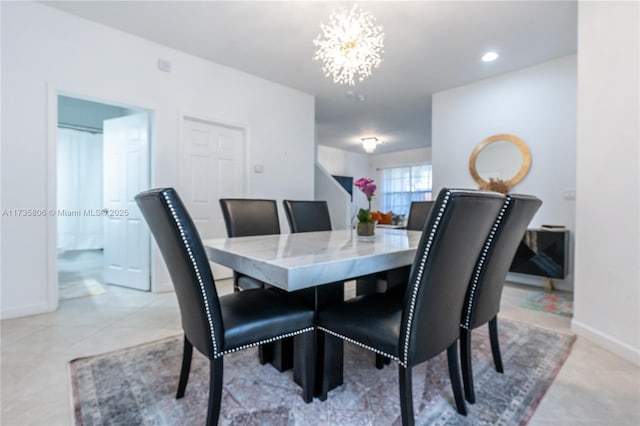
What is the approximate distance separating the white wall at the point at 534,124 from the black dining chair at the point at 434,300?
306 centimetres

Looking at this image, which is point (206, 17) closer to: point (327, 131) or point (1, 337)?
point (1, 337)

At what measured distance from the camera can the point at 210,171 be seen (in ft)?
12.0

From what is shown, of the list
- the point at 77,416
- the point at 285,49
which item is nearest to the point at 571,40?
the point at 285,49

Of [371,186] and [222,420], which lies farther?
[371,186]

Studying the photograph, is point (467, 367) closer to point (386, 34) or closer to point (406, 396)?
point (406, 396)

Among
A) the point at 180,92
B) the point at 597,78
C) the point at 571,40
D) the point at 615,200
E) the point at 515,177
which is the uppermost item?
the point at 571,40

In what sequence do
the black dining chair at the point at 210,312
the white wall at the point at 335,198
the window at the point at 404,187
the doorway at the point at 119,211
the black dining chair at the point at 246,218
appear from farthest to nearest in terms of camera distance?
the window at the point at 404,187, the white wall at the point at 335,198, the doorway at the point at 119,211, the black dining chair at the point at 246,218, the black dining chair at the point at 210,312

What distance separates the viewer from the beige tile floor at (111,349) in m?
1.32

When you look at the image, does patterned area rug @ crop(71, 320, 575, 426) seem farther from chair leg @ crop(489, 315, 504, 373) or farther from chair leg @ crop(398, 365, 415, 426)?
chair leg @ crop(398, 365, 415, 426)

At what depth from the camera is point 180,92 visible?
332cm

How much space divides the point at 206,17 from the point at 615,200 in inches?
134

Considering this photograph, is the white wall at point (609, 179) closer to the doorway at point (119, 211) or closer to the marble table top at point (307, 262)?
the marble table top at point (307, 262)

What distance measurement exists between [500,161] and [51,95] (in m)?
4.71

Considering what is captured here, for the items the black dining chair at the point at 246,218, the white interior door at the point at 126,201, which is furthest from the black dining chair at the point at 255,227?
the white interior door at the point at 126,201
